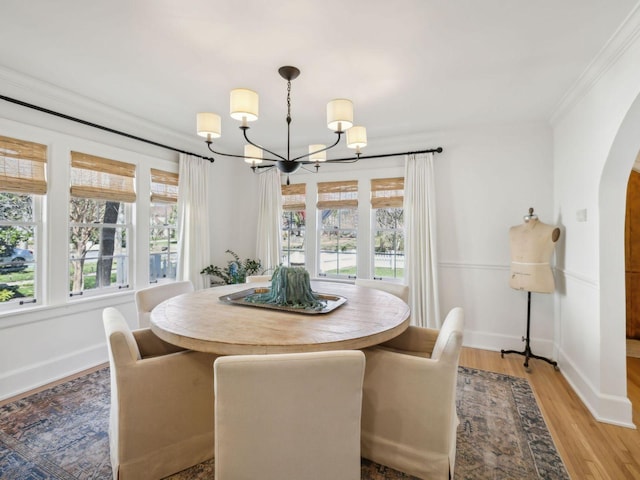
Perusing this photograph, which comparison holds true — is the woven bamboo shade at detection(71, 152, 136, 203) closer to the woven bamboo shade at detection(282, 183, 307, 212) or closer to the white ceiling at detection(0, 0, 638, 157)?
the white ceiling at detection(0, 0, 638, 157)

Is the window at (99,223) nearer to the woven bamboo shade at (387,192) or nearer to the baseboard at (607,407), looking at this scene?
the woven bamboo shade at (387,192)

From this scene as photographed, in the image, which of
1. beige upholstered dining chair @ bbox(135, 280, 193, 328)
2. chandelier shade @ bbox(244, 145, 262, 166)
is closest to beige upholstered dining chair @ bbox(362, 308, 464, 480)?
beige upholstered dining chair @ bbox(135, 280, 193, 328)

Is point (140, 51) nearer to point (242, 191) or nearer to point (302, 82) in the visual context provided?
point (302, 82)

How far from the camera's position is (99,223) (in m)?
Answer: 3.21

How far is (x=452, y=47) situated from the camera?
2010 millimetres

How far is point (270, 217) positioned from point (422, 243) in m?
2.20

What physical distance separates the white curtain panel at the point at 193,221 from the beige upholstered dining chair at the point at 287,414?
3003 mm

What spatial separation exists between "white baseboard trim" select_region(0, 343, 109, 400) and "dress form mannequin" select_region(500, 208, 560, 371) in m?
4.21

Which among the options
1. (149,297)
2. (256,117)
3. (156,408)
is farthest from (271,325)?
(149,297)

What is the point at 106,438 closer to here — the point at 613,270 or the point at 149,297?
the point at 149,297

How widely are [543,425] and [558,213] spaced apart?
203 cm

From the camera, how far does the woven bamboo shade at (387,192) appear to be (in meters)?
3.97

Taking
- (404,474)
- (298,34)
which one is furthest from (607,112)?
(404,474)

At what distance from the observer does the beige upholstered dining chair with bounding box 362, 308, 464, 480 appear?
58.7 inches
